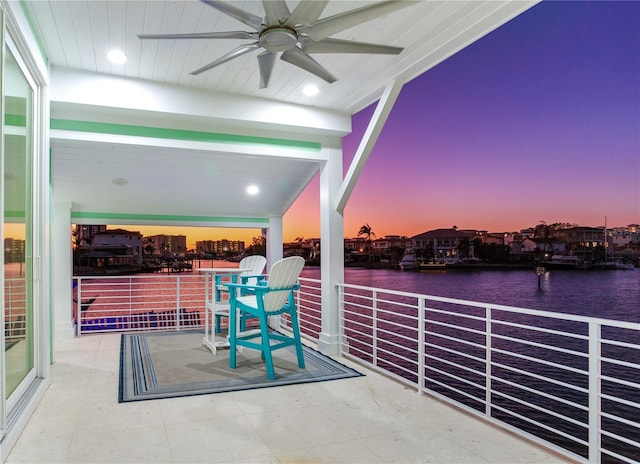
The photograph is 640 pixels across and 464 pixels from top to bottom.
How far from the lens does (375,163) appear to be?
2172cm

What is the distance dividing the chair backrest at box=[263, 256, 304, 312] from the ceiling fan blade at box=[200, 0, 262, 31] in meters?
2.01

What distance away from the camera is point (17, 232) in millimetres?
2627

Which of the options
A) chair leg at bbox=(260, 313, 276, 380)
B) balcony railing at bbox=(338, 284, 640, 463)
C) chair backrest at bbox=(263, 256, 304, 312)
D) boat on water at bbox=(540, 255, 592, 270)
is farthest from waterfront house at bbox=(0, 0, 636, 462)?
boat on water at bbox=(540, 255, 592, 270)

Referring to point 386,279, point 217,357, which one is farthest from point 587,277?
point 217,357

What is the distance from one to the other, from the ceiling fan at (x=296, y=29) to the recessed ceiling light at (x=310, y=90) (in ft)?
4.36

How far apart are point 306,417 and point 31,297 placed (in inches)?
80.3

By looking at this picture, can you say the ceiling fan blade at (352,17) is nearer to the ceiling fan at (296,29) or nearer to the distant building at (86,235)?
the ceiling fan at (296,29)

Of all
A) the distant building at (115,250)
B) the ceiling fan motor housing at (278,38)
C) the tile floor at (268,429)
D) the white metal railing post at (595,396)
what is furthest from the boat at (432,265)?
the ceiling fan motor housing at (278,38)

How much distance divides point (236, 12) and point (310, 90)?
6.78 feet

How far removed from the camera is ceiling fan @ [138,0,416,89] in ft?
6.71

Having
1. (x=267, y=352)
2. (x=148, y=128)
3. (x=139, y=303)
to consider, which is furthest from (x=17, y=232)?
(x=139, y=303)

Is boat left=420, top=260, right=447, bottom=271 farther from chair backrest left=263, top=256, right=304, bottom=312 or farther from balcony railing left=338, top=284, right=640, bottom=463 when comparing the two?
chair backrest left=263, top=256, right=304, bottom=312

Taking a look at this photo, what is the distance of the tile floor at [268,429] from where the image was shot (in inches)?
89.0

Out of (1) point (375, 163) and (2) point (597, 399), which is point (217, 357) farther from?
(1) point (375, 163)
